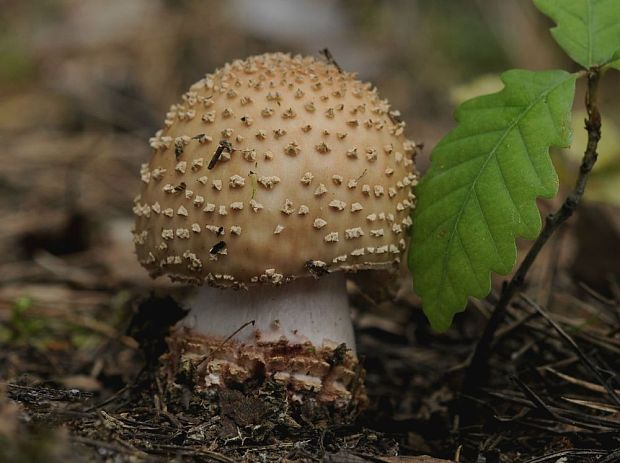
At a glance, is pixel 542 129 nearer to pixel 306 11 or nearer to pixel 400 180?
pixel 400 180

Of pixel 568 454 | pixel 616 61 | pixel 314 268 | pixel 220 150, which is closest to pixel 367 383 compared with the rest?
pixel 314 268

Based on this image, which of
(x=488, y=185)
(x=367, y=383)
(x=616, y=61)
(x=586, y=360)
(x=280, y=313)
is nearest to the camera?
(x=616, y=61)

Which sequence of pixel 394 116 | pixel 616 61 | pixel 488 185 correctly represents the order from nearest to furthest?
pixel 616 61 → pixel 488 185 → pixel 394 116

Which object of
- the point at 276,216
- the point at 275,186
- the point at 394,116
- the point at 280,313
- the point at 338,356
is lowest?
the point at 338,356

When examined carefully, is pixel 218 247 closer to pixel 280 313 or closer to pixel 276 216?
pixel 276 216

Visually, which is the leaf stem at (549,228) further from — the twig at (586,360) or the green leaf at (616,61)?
the twig at (586,360)

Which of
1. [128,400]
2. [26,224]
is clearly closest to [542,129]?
[128,400]

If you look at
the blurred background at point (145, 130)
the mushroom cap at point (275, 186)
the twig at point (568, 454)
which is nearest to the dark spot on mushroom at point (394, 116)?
the mushroom cap at point (275, 186)

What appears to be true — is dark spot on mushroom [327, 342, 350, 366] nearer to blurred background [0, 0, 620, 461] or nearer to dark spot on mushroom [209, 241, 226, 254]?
blurred background [0, 0, 620, 461]

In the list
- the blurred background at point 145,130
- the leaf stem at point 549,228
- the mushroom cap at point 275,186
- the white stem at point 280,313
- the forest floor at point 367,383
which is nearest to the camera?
the forest floor at point 367,383
